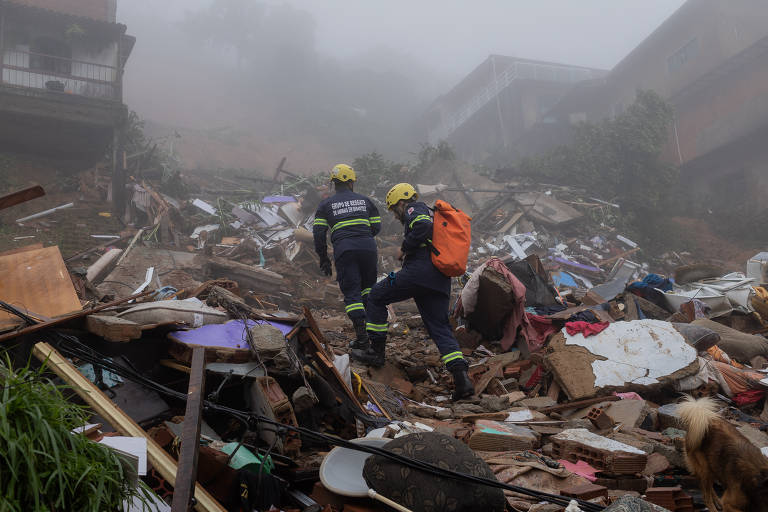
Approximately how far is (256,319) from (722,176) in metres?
19.3

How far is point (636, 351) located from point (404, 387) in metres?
2.08

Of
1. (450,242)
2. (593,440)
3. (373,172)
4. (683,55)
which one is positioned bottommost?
(593,440)

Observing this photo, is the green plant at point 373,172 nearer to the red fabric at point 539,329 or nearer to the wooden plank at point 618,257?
the wooden plank at point 618,257

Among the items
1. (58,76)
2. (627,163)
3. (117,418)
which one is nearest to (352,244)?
(117,418)

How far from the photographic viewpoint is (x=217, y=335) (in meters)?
3.47

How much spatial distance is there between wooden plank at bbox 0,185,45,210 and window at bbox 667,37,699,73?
2227 centimetres

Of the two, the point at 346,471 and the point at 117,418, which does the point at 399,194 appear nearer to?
the point at 346,471

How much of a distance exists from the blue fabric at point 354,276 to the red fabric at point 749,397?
10.8ft

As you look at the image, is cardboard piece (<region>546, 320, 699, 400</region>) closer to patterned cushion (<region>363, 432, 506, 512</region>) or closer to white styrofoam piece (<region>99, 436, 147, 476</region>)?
patterned cushion (<region>363, 432, 506, 512</region>)

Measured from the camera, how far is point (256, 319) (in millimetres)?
3867

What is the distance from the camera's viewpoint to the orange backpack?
4.50 m

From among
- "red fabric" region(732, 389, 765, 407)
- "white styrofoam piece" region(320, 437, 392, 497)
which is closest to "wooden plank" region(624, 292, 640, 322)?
"red fabric" region(732, 389, 765, 407)

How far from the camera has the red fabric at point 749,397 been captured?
4.32 metres

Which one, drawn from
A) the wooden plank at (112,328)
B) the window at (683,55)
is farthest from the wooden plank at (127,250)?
the window at (683,55)
